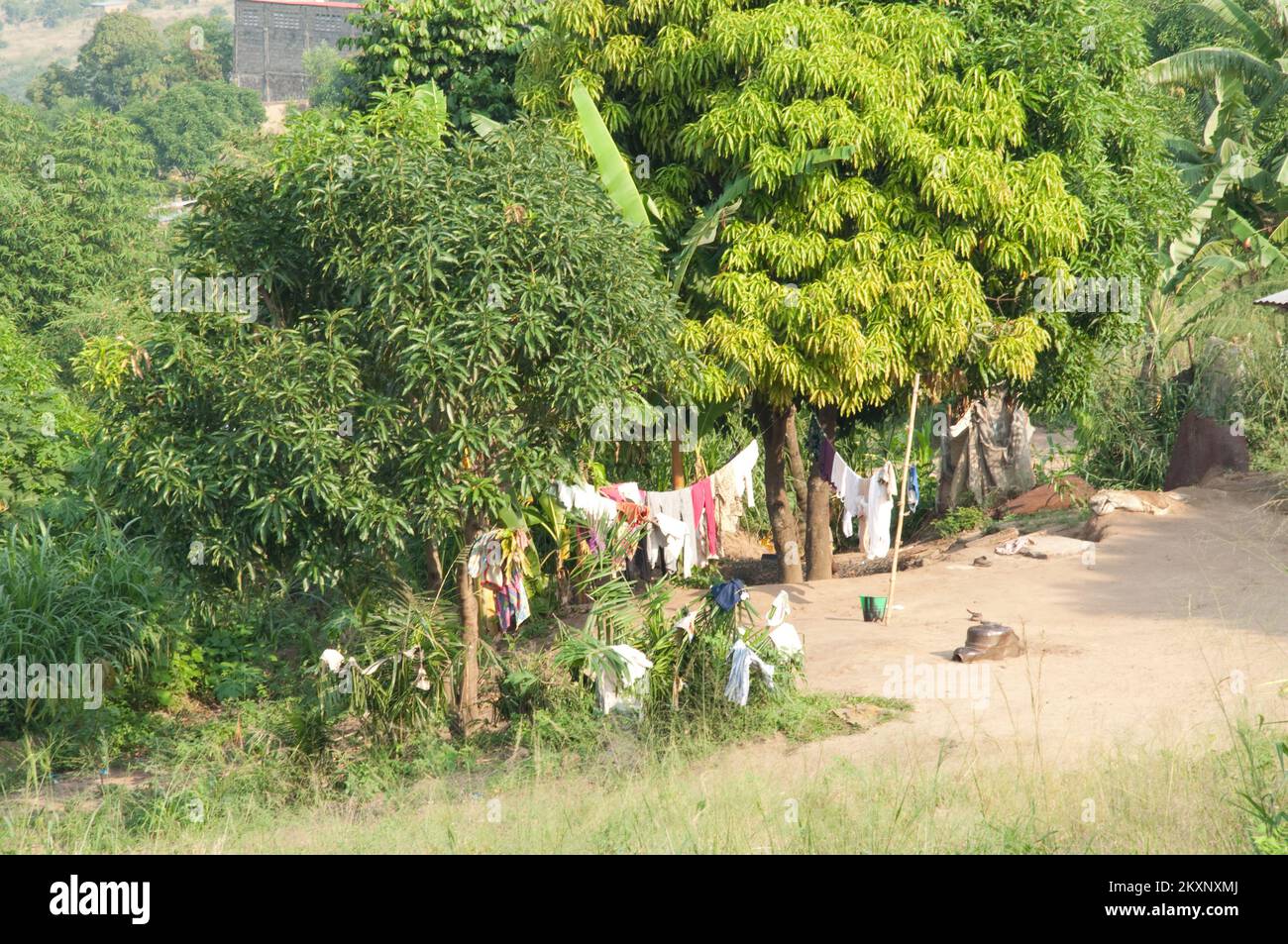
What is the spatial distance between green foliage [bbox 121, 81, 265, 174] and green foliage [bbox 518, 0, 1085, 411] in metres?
53.7

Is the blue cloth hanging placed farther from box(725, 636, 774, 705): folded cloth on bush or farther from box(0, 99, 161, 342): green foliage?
box(0, 99, 161, 342): green foliage

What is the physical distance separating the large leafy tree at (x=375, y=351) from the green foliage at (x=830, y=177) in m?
2.50

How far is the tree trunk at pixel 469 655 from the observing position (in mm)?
9477

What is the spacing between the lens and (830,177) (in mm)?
11125

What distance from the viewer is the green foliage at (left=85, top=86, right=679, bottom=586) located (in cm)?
792

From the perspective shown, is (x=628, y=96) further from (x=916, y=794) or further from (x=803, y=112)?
(x=916, y=794)

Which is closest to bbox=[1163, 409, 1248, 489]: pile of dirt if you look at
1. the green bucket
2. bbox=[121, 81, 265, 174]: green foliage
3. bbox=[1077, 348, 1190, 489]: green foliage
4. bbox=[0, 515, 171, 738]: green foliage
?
bbox=[1077, 348, 1190, 489]: green foliage

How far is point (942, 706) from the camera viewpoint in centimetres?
884

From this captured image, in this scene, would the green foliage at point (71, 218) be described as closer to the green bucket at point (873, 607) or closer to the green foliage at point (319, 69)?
the green bucket at point (873, 607)

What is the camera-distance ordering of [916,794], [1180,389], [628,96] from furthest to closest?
1. [1180,389]
2. [628,96]
3. [916,794]

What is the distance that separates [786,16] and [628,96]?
172cm

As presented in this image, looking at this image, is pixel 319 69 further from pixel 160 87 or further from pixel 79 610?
pixel 79 610

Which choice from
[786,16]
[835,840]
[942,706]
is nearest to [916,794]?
[835,840]

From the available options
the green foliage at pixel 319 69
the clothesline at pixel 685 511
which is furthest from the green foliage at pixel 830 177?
the green foliage at pixel 319 69
